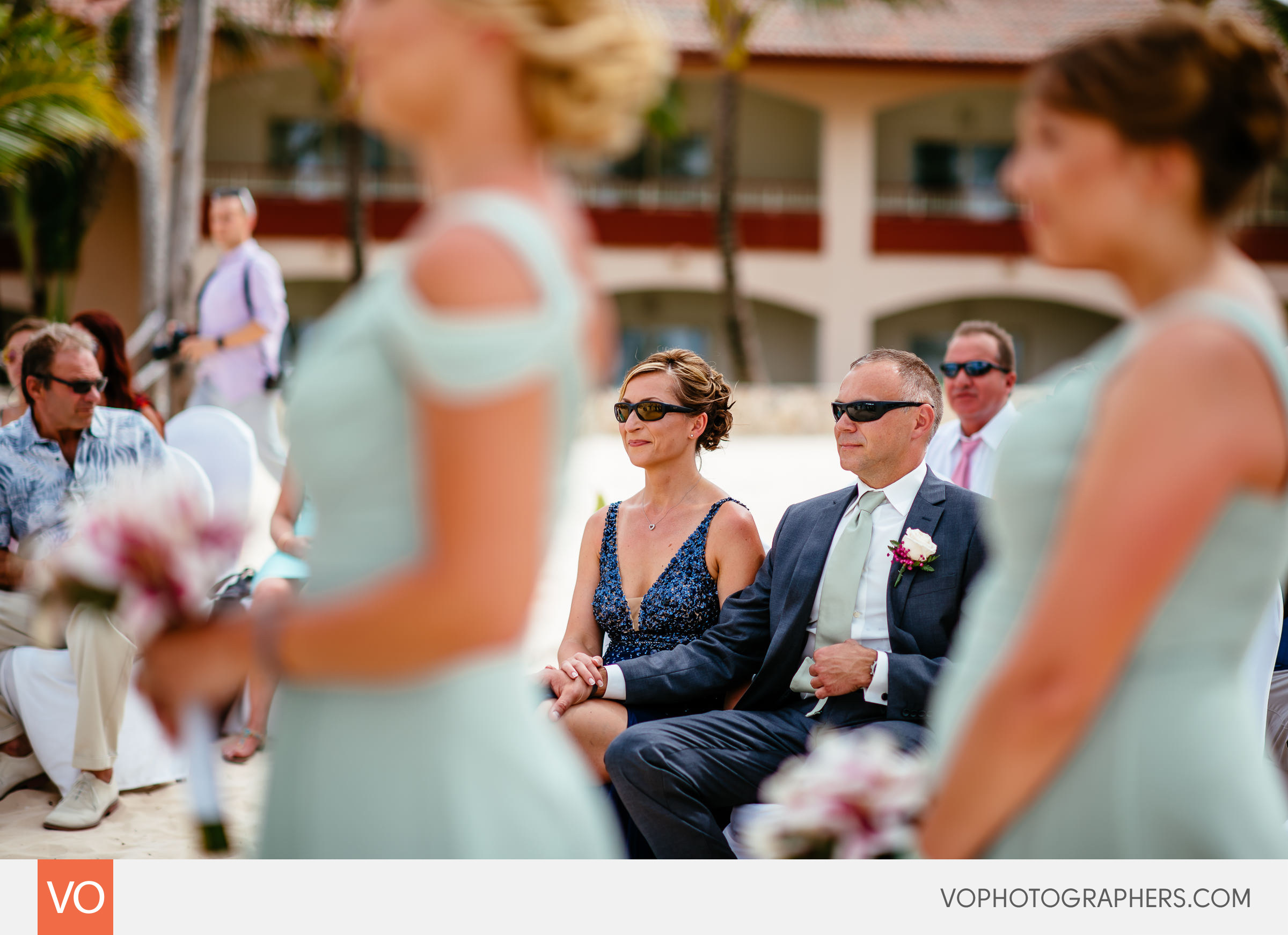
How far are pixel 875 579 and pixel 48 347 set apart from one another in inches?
120

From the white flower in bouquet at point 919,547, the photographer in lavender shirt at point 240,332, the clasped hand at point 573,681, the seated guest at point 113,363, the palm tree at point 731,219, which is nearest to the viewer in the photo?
the white flower in bouquet at point 919,547

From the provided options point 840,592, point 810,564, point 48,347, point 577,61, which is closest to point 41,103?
point 48,347

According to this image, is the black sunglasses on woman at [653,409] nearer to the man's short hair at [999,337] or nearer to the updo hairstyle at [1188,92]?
the man's short hair at [999,337]

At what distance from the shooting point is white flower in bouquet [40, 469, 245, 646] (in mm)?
1431

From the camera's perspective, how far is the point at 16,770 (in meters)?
4.61

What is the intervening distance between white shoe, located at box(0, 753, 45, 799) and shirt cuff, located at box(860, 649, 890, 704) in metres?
3.21

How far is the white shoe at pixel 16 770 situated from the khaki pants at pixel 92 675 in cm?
9

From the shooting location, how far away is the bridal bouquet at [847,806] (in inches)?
58.2

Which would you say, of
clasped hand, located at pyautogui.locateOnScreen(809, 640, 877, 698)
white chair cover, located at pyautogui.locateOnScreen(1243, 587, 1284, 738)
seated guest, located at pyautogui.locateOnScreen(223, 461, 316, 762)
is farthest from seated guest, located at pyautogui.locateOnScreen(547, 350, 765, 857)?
seated guest, located at pyautogui.locateOnScreen(223, 461, 316, 762)

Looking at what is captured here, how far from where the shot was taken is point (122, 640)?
14.9 ft

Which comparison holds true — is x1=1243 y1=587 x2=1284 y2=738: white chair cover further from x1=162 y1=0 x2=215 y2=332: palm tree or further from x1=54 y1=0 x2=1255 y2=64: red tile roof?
x1=54 y1=0 x2=1255 y2=64: red tile roof
